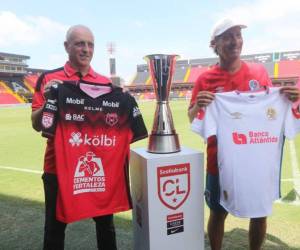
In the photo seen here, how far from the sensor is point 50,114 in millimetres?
1910

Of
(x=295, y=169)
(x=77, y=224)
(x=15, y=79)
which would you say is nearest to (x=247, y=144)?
(x=77, y=224)

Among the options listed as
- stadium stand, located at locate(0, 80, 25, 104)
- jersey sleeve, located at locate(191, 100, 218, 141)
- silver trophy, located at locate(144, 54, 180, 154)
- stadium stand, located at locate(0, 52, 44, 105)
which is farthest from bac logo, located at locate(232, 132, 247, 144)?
stadium stand, located at locate(0, 52, 44, 105)

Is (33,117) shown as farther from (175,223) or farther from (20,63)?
(20,63)

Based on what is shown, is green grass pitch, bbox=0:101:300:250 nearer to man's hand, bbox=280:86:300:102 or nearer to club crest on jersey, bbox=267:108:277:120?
club crest on jersey, bbox=267:108:277:120

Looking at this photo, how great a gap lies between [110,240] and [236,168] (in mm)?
1009

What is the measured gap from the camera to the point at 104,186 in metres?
2.08

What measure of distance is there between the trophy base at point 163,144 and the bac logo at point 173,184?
129mm

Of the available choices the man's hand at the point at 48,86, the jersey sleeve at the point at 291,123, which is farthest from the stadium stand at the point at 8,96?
the jersey sleeve at the point at 291,123

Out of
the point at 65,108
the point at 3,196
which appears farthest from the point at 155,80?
the point at 3,196

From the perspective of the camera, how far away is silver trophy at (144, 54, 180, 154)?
6.93ft

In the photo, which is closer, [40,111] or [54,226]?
[40,111]

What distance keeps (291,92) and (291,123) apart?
220mm

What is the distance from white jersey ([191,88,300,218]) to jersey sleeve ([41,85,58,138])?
2.94 ft

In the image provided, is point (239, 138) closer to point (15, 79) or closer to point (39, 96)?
point (39, 96)
